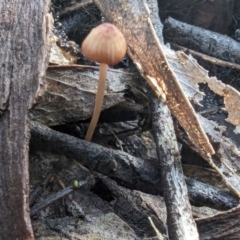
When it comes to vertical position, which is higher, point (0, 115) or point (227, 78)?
point (227, 78)

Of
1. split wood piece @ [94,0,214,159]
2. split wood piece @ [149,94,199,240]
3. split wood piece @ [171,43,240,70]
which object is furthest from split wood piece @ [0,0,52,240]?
split wood piece @ [171,43,240,70]

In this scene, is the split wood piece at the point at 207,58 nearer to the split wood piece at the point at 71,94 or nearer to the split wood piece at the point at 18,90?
the split wood piece at the point at 71,94

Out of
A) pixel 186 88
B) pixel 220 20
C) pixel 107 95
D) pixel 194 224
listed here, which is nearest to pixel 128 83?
pixel 107 95

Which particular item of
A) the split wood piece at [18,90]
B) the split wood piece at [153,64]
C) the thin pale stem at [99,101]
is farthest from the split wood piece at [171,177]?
the split wood piece at [18,90]

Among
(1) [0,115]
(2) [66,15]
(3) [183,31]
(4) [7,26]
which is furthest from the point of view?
(3) [183,31]

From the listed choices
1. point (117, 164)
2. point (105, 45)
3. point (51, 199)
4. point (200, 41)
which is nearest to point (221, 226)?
point (117, 164)

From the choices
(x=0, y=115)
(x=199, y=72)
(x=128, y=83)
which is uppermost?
(x=199, y=72)

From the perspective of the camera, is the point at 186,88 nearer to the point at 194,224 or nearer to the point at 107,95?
the point at 107,95

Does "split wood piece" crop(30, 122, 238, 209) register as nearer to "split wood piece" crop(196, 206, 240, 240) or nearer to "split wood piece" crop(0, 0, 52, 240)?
"split wood piece" crop(196, 206, 240, 240)
